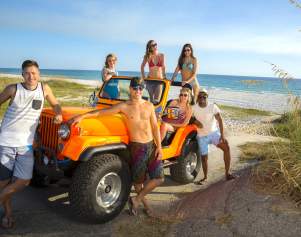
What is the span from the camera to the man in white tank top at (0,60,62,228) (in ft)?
12.4

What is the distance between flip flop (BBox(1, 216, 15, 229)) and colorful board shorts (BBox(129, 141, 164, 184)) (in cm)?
152

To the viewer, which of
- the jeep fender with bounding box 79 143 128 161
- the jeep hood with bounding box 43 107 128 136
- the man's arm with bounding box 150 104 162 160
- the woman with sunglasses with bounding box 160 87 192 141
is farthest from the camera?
the woman with sunglasses with bounding box 160 87 192 141

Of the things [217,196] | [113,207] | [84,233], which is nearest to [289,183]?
[217,196]

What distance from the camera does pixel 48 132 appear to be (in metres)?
4.40

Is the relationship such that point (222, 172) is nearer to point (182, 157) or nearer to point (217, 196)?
point (182, 157)

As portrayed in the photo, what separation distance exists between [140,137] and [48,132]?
3.78 ft

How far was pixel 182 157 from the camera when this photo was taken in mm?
5758

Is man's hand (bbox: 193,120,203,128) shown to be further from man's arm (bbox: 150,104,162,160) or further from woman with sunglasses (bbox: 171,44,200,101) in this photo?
man's arm (bbox: 150,104,162,160)

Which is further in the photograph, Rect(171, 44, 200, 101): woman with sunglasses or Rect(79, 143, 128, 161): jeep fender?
Rect(171, 44, 200, 101): woman with sunglasses

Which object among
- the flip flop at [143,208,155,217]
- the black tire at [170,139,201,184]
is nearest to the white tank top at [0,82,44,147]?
the flip flop at [143,208,155,217]

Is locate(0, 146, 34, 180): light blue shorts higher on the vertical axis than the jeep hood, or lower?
lower

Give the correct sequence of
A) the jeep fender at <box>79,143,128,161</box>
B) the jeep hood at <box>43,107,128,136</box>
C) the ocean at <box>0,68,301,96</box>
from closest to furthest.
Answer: the jeep fender at <box>79,143,128,161</box> → the jeep hood at <box>43,107,128,136</box> → the ocean at <box>0,68,301,96</box>

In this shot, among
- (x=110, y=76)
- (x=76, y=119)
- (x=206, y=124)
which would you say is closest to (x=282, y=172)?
(x=206, y=124)

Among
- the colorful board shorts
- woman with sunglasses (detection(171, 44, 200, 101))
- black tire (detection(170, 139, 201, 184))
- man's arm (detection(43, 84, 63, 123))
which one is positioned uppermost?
woman with sunglasses (detection(171, 44, 200, 101))
